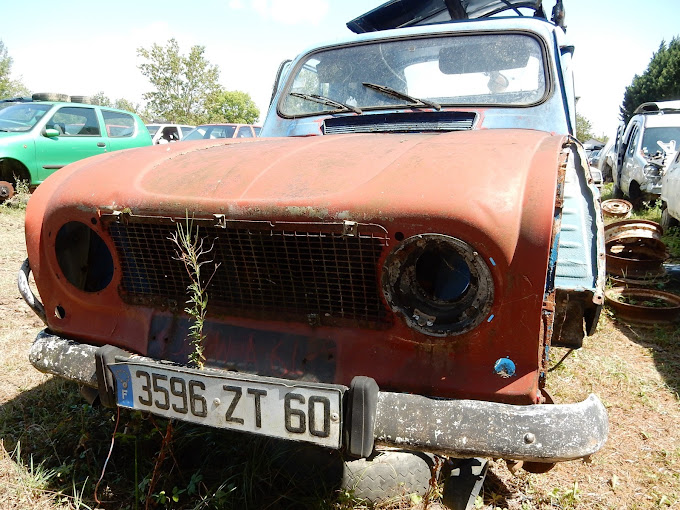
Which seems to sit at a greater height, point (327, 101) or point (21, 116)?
point (327, 101)

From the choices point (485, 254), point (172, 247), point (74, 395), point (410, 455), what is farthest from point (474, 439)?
point (74, 395)

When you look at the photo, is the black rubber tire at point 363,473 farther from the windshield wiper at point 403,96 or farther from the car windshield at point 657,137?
the car windshield at point 657,137

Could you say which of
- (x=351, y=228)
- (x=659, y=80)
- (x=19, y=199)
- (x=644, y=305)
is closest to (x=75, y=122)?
(x=19, y=199)

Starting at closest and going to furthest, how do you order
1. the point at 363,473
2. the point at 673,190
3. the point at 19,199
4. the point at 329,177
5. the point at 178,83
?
the point at 329,177 < the point at 363,473 < the point at 673,190 < the point at 19,199 < the point at 178,83

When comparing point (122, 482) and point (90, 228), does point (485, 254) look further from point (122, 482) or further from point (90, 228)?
point (122, 482)

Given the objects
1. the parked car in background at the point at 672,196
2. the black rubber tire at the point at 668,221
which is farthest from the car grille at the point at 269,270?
the black rubber tire at the point at 668,221

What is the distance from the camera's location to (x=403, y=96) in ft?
9.98

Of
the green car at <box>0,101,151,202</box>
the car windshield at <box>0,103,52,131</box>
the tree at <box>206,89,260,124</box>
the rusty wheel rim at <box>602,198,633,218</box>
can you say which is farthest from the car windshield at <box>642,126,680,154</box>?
the tree at <box>206,89,260,124</box>

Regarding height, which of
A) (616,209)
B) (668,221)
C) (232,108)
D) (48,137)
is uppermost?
(48,137)

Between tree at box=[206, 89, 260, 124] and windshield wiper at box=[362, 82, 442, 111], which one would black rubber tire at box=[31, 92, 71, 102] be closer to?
windshield wiper at box=[362, 82, 442, 111]

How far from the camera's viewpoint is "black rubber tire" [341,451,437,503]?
221 centimetres

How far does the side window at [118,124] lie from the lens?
999 cm

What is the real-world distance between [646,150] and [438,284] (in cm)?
1004

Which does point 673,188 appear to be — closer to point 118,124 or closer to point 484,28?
point 484,28
